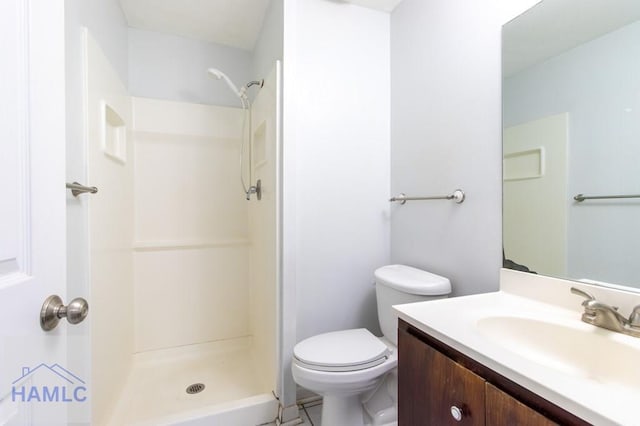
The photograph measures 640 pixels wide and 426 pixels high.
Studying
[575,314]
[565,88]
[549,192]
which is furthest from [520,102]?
[575,314]

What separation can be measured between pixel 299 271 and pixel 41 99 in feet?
3.99

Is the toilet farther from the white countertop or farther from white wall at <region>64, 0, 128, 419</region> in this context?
white wall at <region>64, 0, 128, 419</region>

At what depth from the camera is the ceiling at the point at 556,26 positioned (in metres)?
0.79

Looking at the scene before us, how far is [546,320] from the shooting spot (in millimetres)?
788

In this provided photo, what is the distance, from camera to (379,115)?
1.71m

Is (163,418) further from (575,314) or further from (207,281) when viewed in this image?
(575,314)

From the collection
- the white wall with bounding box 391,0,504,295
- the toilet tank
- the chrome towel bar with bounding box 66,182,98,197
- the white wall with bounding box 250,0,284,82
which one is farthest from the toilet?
the white wall with bounding box 250,0,284,82

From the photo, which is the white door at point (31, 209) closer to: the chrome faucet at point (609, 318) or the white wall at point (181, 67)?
the chrome faucet at point (609, 318)

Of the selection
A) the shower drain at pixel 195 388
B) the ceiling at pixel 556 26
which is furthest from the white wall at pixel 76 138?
the ceiling at pixel 556 26

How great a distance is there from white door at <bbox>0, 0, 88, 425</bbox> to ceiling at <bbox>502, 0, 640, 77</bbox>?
1.38m

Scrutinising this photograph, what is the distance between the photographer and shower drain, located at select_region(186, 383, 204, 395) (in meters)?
1.70

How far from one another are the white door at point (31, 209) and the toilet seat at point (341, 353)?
82 centimetres

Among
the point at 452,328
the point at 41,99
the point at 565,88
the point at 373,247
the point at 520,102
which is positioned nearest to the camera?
the point at 41,99

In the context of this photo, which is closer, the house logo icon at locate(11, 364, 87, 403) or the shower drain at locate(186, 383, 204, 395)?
the house logo icon at locate(11, 364, 87, 403)
